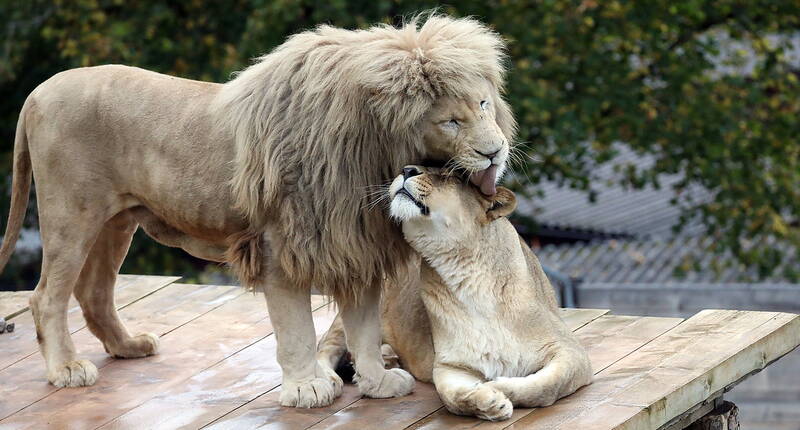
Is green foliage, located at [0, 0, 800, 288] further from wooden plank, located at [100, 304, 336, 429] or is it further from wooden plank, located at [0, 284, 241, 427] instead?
wooden plank, located at [100, 304, 336, 429]

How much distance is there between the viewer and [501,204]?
3.74m

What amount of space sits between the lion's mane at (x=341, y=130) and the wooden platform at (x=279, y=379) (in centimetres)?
49

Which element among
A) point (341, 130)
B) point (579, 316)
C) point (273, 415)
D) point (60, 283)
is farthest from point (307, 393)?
point (579, 316)

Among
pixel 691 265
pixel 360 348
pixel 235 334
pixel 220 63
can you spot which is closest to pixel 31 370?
pixel 235 334

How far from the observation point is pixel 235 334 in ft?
16.1

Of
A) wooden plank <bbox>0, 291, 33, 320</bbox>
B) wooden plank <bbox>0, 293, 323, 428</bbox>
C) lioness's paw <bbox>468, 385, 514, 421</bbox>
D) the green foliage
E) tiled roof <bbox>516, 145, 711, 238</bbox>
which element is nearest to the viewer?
lioness's paw <bbox>468, 385, 514, 421</bbox>

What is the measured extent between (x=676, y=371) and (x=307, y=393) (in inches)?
46.7

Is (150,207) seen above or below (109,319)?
above

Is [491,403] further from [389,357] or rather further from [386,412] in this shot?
[389,357]

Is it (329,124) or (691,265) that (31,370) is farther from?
(691,265)

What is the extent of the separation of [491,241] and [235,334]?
60.6 inches

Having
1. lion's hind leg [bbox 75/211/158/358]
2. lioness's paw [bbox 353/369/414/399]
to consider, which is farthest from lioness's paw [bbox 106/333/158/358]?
lioness's paw [bbox 353/369/414/399]

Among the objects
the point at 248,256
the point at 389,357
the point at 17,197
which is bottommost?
the point at 389,357

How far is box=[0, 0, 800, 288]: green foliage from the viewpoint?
8.81 metres
